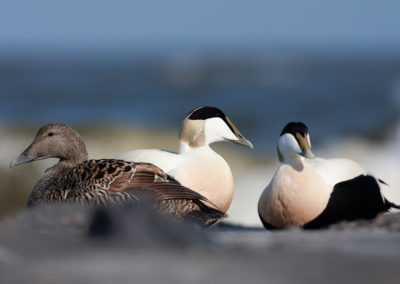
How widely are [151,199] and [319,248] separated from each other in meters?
1.91

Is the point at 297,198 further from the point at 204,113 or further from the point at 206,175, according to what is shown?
the point at 204,113

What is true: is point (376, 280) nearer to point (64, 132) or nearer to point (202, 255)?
point (202, 255)

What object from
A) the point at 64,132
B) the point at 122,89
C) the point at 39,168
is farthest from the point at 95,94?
the point at 64,132

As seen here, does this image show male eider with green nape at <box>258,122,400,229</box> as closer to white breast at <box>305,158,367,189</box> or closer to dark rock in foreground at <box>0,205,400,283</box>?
white breast at <box>305,158,367,189</box>

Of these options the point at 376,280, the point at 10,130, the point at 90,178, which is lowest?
the point at 376,280

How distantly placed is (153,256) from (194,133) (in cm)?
327

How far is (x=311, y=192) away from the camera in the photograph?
17.1ft

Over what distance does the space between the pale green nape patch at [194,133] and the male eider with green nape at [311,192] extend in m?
0.87

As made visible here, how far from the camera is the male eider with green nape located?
5.21 m

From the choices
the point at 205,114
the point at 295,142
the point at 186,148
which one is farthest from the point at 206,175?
the point at 295,142

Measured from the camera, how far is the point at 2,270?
9.45 ft

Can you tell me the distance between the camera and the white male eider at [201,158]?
19.3ft

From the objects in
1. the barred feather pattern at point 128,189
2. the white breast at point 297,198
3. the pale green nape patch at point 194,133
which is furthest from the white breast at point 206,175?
the white breast at point 297,198

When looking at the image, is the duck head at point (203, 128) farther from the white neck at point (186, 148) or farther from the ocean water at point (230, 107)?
the ocean water at point (230, 107)
